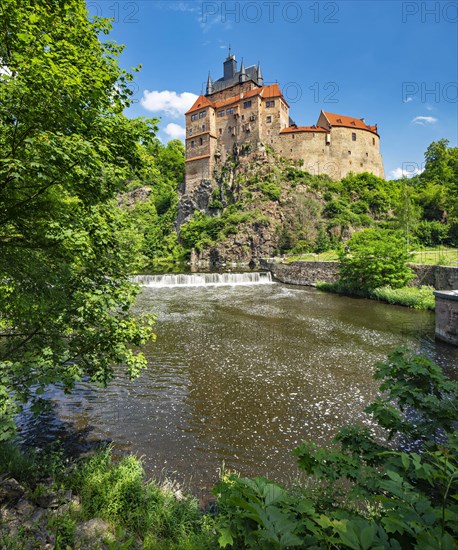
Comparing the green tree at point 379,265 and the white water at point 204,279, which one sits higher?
the green tree at point 379,265

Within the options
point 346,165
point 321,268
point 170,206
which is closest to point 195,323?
point 321,268

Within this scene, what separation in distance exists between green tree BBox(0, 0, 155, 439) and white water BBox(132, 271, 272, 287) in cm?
2774

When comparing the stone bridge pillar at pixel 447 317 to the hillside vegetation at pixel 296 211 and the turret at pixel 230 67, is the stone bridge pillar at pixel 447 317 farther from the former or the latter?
the turret at pixel 230 67

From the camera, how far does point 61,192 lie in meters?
4.85

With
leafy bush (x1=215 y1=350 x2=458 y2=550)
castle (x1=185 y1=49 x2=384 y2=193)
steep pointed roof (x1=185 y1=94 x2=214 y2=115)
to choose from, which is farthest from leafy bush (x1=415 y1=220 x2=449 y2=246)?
steep pointed roof (x1=185 y1=94 x2=214 y2=115)

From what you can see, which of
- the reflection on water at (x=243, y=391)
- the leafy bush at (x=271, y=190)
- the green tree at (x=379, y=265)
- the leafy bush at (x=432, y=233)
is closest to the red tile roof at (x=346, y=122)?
the leafy bush at (x=271, y=190)

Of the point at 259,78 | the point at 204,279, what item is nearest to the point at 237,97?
the point at 259,78

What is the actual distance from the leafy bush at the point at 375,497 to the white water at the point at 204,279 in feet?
96.7

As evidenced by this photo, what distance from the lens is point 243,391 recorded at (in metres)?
9.12

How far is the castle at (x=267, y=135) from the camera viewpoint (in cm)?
6138

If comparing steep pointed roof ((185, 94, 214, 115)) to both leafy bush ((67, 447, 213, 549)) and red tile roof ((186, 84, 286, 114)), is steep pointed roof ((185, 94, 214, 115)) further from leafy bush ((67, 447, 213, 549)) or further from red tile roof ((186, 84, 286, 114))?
leafy bush ((67, 447, 213, 549))

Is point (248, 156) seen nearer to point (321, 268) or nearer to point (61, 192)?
point (321, 268)

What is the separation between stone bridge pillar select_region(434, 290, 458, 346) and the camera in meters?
12.6

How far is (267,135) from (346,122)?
17419 mm
